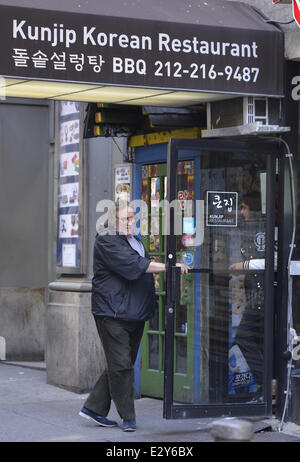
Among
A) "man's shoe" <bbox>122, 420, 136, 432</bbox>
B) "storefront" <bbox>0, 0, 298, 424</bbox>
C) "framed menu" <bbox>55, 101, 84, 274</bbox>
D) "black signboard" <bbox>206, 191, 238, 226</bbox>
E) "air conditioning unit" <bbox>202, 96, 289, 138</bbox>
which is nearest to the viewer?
"storefront" <bbox>0, 0, 298, 424</bbox>

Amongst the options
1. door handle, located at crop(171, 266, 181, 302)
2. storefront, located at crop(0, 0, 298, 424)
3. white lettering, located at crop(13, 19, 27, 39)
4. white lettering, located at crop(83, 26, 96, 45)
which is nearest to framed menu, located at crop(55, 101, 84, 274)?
storefront, located at crop(0, 0, 298, 424)

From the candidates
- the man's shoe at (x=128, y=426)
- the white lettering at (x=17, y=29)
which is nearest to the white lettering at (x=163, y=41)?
the white lettering at (x=17, y=29)

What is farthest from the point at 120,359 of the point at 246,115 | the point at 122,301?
the point at 246,115

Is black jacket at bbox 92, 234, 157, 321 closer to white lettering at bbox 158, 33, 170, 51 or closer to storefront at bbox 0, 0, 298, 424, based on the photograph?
storefront at bbox 0, 0, 298, 424

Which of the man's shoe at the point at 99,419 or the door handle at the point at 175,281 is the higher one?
the door handle at the point at 175,281

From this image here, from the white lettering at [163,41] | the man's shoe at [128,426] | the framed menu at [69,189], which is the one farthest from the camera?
the framed menu at [69,189]

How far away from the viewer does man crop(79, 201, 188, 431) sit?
7629mm

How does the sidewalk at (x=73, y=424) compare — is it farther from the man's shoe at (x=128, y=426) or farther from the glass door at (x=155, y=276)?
the glass door at (x=155, y=276)

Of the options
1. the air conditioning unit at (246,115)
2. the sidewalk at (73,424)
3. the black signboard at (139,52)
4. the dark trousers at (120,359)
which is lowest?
the sidewalk at (73,424)

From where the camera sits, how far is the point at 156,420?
8.29 m

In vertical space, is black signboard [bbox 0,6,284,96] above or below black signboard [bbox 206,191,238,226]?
above

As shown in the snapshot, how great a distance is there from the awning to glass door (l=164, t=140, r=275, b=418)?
0.60 m

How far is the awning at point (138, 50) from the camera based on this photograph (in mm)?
7055
